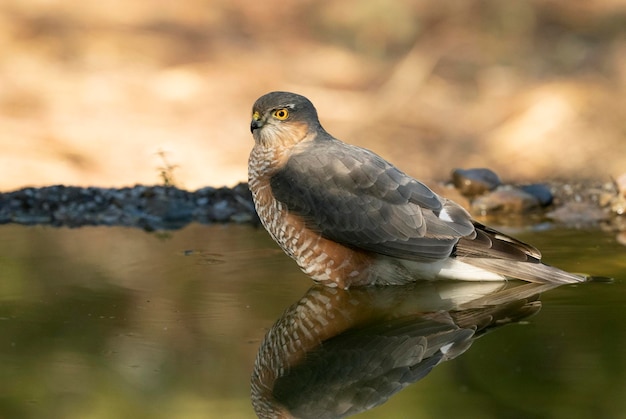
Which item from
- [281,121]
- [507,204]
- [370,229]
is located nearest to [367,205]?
[370,229]

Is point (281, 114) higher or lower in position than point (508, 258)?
higher

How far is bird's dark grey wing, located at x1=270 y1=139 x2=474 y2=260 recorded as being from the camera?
5727mm

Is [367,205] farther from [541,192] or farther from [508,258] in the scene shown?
[541,192]

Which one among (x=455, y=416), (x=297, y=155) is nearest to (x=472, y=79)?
(x=297, y=155)

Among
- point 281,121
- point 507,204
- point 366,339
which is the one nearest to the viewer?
point 366,339

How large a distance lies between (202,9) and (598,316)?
10.6m

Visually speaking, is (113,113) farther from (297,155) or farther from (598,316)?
(598,316)

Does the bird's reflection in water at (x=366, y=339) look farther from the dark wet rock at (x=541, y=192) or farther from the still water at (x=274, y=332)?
the dark wet rock at (x=541, y=192)

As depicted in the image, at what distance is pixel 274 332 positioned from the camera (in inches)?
195

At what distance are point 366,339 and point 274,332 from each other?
1.51 ft

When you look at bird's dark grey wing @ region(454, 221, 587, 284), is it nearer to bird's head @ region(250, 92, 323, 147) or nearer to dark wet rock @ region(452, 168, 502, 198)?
bird's head @ region(250, 92, 323, 147)

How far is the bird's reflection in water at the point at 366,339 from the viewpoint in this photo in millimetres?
4061

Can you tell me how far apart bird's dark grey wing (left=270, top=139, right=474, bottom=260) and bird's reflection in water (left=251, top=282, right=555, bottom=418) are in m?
0.28

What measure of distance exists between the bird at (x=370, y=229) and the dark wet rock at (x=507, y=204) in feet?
6.62
